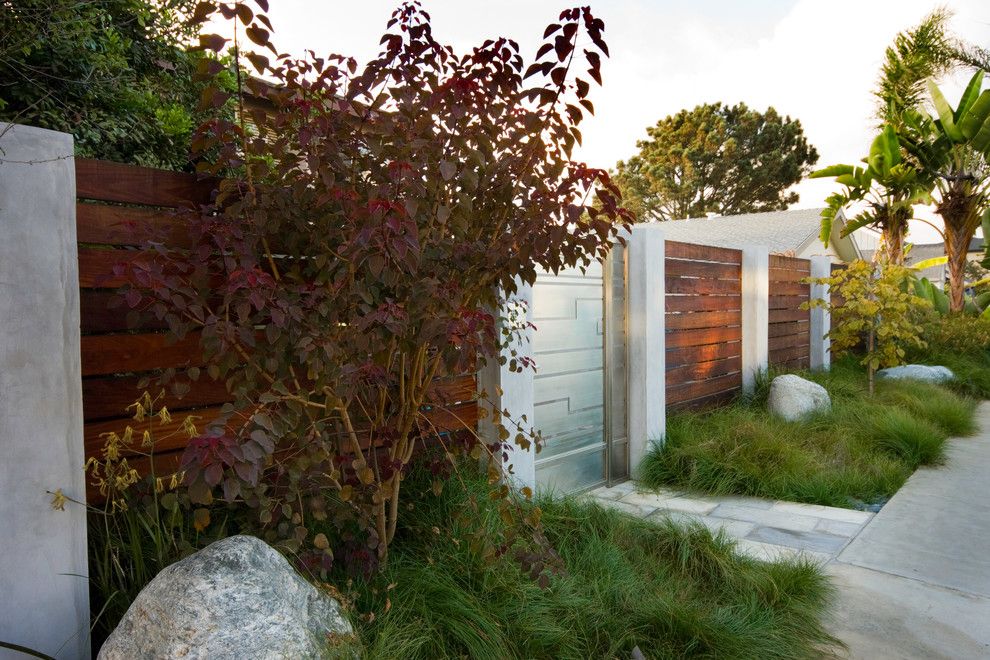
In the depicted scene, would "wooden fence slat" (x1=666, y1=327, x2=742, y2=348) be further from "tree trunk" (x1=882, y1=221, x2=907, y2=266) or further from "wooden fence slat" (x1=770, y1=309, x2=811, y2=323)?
"tree trunk" (x1=882, y1=221, x2=907, y2=266)

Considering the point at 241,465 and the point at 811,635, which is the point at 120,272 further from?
the point at 811,635

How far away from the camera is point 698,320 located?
7.29 metres

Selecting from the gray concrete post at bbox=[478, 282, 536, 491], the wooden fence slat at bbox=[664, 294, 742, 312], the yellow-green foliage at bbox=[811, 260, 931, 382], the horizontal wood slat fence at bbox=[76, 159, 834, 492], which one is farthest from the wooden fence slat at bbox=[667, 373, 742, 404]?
the horizontal wood slat fence at bbox=[76, 159, 834, 492]

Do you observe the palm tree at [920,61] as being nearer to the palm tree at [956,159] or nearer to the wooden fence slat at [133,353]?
the palm tree at [956,159]

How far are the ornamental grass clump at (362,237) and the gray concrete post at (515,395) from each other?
1191 mm

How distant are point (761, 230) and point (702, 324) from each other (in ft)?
50.6

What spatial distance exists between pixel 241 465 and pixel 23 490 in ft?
2.62

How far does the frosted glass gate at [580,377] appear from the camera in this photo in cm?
510

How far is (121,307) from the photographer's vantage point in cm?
272

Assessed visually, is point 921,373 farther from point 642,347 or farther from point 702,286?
point 642,347

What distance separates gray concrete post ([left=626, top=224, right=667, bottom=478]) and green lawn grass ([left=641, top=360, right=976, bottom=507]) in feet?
0.49

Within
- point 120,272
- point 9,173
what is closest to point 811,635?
point 120,272

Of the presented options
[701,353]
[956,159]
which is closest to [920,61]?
[956,159]

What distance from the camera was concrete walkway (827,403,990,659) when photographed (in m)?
3.04
